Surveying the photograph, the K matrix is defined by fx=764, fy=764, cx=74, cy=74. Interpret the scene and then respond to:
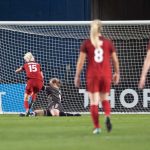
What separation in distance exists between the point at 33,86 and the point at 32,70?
55 cm

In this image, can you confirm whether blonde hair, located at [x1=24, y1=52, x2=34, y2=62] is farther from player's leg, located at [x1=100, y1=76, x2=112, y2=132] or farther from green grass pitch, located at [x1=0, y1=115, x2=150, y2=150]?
player's leg, located at [x1=100, y1=76, x2=112, y2=132]

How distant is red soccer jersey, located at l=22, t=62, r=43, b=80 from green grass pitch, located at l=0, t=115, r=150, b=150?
252 inches

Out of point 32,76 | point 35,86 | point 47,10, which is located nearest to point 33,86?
point 35,86

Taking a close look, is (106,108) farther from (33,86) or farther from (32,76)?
(32,76)

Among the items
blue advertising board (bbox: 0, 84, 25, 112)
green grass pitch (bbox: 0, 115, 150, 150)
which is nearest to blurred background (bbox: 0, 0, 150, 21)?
blue advertising board (bbox: 0, 84, 25, 112)

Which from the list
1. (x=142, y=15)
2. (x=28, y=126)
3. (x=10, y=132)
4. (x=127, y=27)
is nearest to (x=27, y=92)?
(x=127, y=27)

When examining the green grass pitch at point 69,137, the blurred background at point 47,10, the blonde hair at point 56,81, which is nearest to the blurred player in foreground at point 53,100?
the blonde hair at point 56,81

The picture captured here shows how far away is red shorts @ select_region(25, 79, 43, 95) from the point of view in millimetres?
25750

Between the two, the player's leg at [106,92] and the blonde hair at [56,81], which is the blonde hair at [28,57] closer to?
the blonde hair at [56,81]

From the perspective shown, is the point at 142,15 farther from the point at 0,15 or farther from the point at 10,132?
the point at 10,132

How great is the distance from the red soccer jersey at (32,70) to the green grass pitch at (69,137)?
21.0 ft

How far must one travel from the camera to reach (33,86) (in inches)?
1017

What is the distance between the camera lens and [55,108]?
25797 millimetres

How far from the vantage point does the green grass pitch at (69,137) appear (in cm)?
1295
